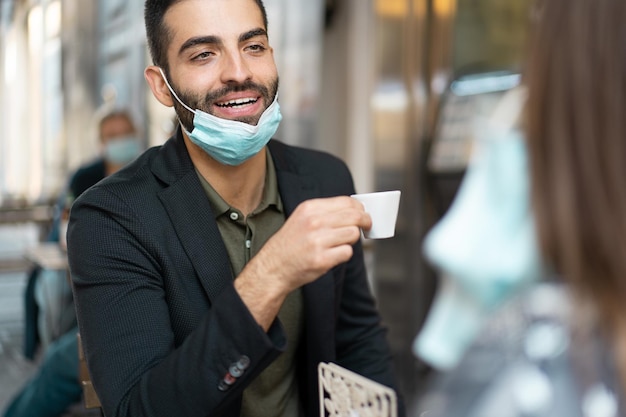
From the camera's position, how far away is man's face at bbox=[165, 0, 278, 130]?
1.77 metres

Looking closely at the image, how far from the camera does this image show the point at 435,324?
0.94 m

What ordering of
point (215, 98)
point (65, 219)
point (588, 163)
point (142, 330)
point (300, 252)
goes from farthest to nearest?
1. point (65, 219)
2. point (215, 98)
3. point (142, 330)
4. point (300, 252)
5. point (588, 163)

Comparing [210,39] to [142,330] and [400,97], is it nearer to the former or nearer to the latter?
[142,330]

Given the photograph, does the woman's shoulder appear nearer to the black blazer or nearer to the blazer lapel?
the black blazer

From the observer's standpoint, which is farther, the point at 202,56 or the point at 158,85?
the point at 158,85

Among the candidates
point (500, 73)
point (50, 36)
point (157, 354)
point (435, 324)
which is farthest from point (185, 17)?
point (50, 36)

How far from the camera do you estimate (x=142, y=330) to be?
159 cm

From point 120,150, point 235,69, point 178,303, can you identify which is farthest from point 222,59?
point 120,150

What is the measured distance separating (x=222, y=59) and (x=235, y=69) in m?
0.04

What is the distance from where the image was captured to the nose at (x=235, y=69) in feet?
5.76

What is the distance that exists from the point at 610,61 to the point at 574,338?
26 cm

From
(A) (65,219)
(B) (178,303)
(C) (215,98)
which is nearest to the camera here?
(B) (178,303)

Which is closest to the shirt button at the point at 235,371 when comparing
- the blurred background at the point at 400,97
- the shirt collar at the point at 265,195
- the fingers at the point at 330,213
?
the fingers at the point at 330,213

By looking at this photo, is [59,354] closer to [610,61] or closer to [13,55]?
[610,61]
